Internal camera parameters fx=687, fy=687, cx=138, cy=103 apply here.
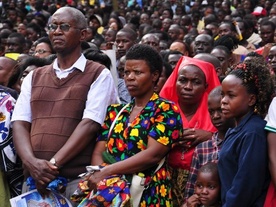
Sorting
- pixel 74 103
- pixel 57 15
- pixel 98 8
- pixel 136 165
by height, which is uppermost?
pixel 57 15

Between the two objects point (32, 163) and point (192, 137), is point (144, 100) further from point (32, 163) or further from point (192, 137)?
point (32, 163)

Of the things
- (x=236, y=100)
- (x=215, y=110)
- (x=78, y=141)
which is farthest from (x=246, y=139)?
(x=78, y=141)

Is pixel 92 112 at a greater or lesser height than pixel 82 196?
greater

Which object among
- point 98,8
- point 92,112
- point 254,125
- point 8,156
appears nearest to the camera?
point 254,125

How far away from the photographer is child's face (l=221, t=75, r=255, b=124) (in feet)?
13.7

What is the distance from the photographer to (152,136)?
172 inches

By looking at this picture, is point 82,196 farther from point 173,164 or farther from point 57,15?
point 57,15

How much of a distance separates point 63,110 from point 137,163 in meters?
0.73

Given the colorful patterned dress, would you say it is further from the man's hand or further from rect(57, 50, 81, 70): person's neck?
rect(57, 50, 81, 70): person's neck

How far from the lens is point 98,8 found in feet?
66.9

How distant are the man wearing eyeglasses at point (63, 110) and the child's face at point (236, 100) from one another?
96 cm

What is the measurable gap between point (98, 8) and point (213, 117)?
16.0 m

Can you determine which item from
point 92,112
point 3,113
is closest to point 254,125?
point 92,112

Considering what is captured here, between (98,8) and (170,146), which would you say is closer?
(170,146)
